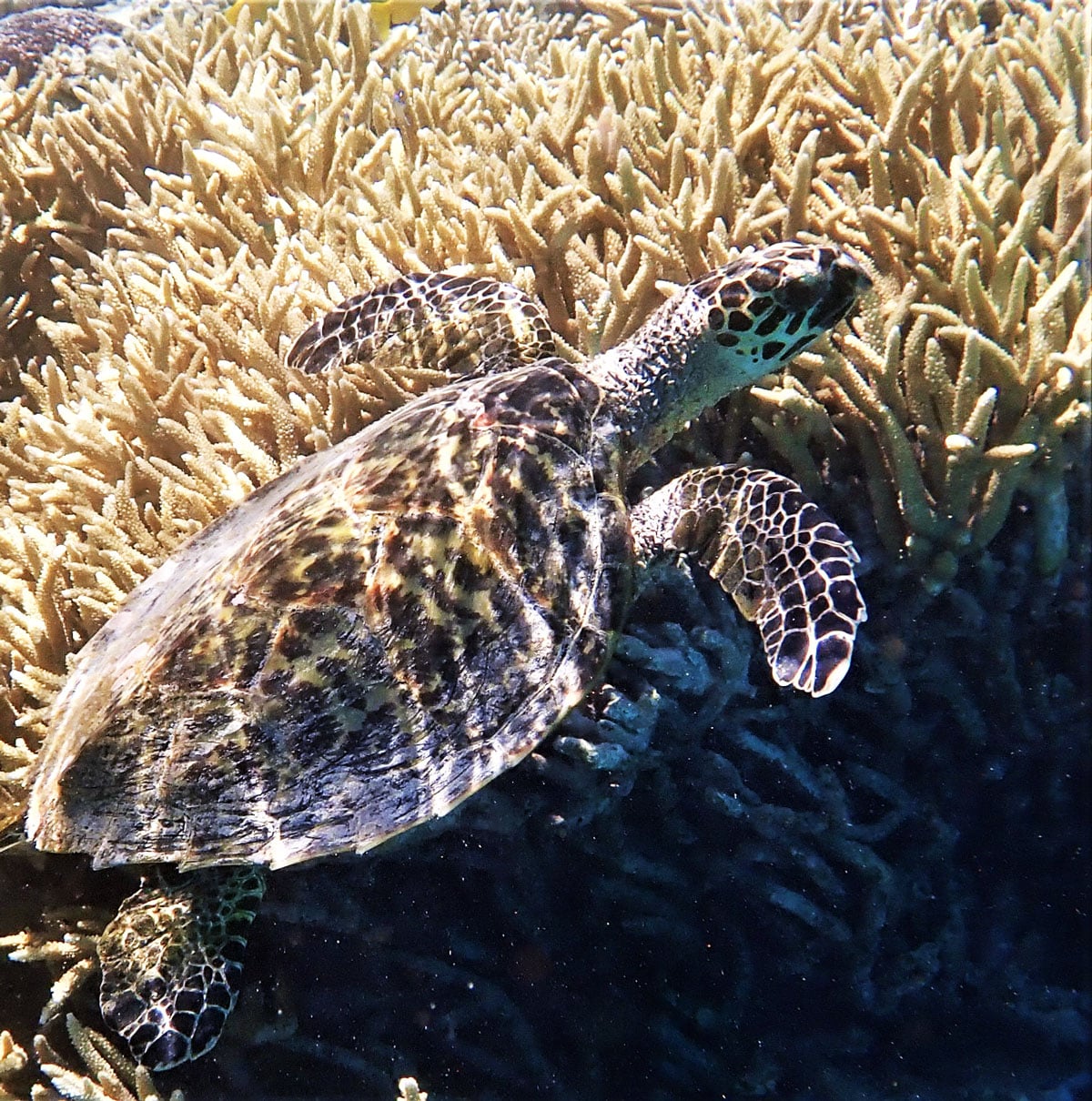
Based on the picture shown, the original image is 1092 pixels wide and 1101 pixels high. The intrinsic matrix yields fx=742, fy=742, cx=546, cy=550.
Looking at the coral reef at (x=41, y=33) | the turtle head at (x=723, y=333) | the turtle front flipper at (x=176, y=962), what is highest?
the coral reef at (x=41, y=33)

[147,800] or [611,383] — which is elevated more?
[611,383]

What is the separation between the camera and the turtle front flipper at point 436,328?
2492mm

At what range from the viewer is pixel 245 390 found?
8.79 feet

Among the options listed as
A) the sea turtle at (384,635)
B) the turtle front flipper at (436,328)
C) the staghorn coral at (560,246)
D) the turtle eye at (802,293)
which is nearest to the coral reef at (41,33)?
the staghorn coral at (560,246)

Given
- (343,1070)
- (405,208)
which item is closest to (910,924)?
(343,1070)

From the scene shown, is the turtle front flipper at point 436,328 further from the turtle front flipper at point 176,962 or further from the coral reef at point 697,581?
the turtle front flipper at point 176,962

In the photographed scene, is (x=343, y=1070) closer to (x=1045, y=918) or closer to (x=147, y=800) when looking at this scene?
(x=147, y=800)

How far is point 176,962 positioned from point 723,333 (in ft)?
7.37

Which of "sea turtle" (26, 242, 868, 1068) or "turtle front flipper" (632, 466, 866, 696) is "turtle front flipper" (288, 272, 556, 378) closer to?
"sea turtle" (26, 242, 868, 1068)

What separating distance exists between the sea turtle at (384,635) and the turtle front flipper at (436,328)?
374 mm

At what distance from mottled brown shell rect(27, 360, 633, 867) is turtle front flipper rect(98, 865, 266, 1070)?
0.90 ft

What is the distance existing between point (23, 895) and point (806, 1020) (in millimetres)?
2523

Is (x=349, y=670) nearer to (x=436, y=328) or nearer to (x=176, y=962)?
(x=176, y=962)

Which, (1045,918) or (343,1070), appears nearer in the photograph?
(343,1070)
